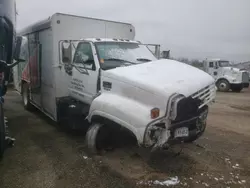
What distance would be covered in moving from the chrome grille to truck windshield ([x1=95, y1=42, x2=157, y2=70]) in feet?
Result: 4.72

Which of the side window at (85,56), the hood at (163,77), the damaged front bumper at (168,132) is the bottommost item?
the damaged front bumper at (168,132)

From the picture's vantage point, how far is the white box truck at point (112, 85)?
4.34 meters

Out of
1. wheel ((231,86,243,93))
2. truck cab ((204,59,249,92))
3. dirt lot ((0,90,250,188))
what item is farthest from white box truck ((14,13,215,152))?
wheel ((231,86,243,93))

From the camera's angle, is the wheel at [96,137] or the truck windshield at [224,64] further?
the truck windshield at [224,64]

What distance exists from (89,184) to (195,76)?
2592 mm

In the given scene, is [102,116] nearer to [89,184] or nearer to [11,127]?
[89,184]

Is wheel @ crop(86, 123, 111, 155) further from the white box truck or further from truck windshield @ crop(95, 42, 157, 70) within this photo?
truck windshield @ crop(95, 42, 157, 70)

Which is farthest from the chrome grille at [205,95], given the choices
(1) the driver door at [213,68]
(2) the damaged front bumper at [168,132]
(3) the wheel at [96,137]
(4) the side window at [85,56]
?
(1) the driver door at [213,68]

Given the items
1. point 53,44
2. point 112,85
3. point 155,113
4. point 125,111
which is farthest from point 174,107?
point 53,44

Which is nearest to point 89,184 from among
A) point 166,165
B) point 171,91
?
point 166,165

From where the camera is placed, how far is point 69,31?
706 centimetres

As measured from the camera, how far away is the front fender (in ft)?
14.1

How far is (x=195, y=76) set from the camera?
5.11 m

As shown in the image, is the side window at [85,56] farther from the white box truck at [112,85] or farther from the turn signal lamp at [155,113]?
the turn signal lamp at [155,113]
